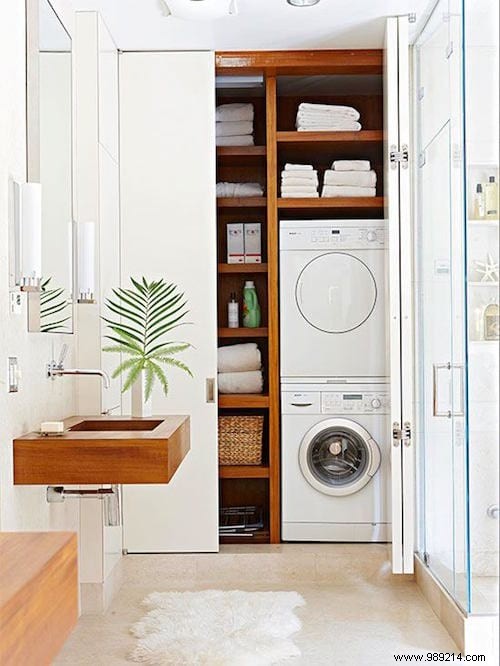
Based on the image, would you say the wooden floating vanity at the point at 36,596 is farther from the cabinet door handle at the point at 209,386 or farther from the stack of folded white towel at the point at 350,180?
the stack of folded white towel at the point at 350,180

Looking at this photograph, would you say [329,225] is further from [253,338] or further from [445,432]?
[445,432]

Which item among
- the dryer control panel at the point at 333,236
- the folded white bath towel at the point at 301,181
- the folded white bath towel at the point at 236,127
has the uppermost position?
the folded white bath towel at the point at 236,127

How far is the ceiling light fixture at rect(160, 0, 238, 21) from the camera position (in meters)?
4.14

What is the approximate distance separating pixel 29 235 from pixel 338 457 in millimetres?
2545

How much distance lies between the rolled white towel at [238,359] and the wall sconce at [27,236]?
2.20m

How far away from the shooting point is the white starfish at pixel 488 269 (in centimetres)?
303

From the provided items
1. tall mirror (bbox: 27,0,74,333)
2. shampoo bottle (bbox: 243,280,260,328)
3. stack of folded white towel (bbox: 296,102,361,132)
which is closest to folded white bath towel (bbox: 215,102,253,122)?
stack of folded white towel (bbox: 296,102,361,132)

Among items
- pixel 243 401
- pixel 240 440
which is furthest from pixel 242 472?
pixel 243 401

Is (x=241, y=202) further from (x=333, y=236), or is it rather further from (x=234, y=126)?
(x=333, y=236)

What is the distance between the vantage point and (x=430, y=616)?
4.17 m

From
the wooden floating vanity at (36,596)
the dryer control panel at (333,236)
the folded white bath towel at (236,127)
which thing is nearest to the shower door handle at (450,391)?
the dryer control panel at (333,236)

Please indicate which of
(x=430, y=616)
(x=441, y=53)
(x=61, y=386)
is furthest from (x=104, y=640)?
(x=441, y=53)

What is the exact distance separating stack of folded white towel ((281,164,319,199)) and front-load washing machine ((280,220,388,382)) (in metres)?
0.15

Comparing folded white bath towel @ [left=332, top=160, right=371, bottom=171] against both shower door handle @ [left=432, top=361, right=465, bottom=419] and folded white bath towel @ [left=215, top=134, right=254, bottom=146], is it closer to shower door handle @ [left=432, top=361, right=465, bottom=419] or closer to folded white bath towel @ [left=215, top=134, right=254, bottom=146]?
Answer: folded white bath towel @ [left=215, top=134, right=254, bottom=146]
